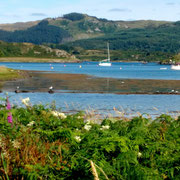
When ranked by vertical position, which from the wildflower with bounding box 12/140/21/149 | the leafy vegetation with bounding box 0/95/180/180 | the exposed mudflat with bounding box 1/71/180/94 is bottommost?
the exposed mudflat with bounding box 1/71/180/94

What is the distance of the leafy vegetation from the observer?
253 inches

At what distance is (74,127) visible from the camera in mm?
9586

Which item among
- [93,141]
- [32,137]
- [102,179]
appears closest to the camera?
[102,179]

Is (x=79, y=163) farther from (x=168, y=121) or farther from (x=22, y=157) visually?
(x=168, y=121)

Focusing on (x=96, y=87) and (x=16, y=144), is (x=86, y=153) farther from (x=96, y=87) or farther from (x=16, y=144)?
(x=96, y=87)

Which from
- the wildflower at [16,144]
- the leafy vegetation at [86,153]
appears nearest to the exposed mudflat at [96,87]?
the leafy vegetation at [86,153]

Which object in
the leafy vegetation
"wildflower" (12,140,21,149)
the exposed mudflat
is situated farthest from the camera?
the exposed mudflat

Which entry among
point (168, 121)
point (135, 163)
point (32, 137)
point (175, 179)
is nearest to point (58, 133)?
point (32, 137)

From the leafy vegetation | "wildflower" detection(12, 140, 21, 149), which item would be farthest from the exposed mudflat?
"wildflower" detection(12, 140, 21, 149)

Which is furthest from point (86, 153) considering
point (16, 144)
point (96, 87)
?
point (96, 87)

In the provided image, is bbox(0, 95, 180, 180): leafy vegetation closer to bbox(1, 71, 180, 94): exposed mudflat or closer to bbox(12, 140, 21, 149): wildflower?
bbox(12, 140, 21, 149): wildflower

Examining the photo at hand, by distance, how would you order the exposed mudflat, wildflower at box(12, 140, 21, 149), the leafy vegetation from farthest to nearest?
1. the exposed mudflat
2. wildflower at box(12, 140, 21, 149)
3. the leafy vegetation

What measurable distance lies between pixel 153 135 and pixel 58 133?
2263 millimetres

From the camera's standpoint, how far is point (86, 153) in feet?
22.5
